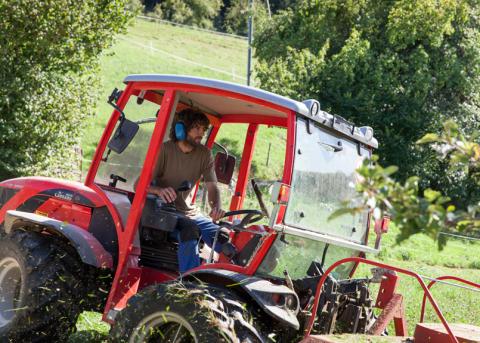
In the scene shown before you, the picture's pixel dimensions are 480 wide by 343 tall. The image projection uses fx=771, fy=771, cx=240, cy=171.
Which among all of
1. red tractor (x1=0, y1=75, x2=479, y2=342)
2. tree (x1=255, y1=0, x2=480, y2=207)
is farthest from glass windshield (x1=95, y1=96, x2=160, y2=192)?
tree (x1=255, y1=0, x2=480, y2=207)

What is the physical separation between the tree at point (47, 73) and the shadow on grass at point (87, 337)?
934 cm

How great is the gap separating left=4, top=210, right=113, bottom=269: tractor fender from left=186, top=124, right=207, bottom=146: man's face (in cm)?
110

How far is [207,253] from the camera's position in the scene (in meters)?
5.89

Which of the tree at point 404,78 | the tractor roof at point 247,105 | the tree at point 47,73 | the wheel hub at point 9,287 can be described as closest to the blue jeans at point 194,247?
the tractor roof at point 247,105

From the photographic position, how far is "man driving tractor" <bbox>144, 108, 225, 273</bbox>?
576 centimetres

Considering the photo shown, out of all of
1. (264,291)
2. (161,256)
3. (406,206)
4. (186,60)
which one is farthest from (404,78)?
(406,206)

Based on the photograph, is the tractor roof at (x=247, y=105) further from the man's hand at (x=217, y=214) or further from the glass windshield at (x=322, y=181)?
the man's hand at (x=217, y=214)

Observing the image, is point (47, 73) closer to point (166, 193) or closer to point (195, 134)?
point (195, 134)

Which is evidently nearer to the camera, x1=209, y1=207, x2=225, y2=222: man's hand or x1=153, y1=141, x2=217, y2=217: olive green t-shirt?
x1=209, y1=207, x2=225, y2=222: man's hand

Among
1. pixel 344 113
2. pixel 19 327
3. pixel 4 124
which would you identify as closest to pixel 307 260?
pixel 19 327

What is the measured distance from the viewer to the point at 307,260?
552 centimetres

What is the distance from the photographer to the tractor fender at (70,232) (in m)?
5.77

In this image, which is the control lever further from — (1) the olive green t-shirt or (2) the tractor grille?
(2) the tractor grille

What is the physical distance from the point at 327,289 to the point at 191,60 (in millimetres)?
45979
